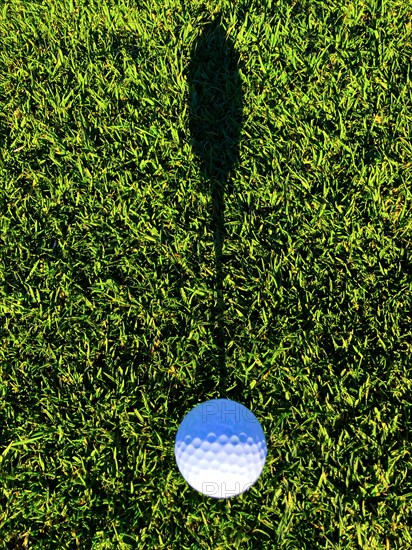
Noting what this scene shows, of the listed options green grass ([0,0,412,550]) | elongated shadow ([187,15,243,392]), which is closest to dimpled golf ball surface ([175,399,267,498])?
green grass ([0,0,412,550])

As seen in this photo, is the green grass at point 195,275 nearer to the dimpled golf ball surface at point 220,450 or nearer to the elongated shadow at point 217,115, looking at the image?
the elongated shadow at point 217,115

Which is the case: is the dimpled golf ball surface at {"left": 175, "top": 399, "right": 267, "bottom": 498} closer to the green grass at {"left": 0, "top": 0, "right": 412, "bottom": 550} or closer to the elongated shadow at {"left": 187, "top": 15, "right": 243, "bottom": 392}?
the green grass at {"left": 0, "top": 0, "right": 412, "bottom": 550}

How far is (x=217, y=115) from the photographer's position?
10.0ft

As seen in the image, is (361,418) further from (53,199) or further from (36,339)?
(53,199)

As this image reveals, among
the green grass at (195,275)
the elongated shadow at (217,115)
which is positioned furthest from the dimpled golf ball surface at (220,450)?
the elongated shadow at (217,115)

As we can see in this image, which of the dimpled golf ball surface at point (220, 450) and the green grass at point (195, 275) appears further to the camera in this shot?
the green grass at point (195, 275)

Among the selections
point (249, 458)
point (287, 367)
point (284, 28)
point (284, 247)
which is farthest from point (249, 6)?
point (249, 458)

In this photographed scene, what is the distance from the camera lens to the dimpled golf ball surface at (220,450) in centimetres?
201

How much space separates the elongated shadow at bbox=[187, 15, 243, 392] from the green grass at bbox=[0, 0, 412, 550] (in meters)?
0.04

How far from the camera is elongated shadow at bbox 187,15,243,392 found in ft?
9.26

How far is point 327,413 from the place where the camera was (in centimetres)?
240

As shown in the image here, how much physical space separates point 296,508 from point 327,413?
0.46 m

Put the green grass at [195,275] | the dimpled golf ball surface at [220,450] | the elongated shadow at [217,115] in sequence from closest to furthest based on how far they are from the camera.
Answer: the dimpled golf ball surface at [220,450], the green grass at [195,275], the elongated shadow at [217,115]

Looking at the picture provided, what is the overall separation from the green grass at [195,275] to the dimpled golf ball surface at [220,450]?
26 cm
